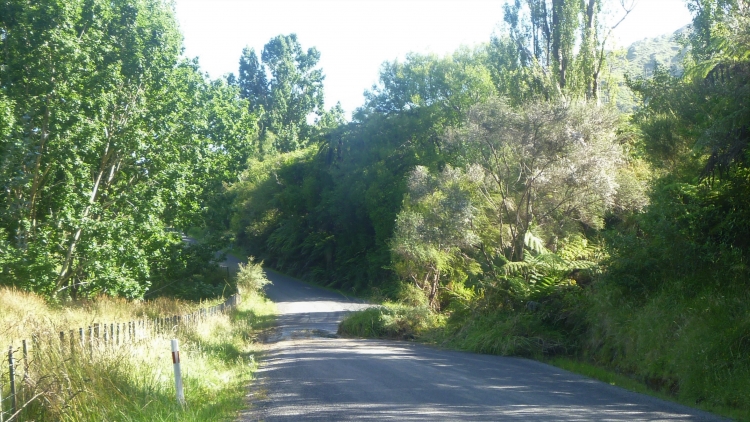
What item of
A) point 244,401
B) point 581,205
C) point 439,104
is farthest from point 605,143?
point 439,104

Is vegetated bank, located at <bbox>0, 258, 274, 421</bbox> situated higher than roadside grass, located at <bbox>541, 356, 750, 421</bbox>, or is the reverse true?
vegetated bank, located at <bbox>0, 258, 274, 421</bbox>

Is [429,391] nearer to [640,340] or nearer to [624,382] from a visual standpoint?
[624,382]

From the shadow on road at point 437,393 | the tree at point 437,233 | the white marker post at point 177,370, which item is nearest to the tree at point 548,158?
the tree at point 437,233

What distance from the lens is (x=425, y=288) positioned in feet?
96.5

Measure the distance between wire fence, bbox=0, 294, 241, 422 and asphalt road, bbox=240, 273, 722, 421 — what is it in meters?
2.49

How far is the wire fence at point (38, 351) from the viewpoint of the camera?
837cm

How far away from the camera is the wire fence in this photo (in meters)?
8.37

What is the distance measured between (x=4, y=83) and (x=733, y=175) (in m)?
25.1

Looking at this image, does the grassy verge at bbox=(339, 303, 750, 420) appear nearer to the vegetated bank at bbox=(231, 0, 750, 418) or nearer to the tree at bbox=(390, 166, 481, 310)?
the vegetated bank at bbox=(231, 0, 750, 418)

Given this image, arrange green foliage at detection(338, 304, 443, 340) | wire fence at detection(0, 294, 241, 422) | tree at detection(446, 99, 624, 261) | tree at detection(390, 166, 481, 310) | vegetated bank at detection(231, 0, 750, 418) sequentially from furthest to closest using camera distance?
green foliage at detection(338, 304, 443, 340) < tree at detection(390, 166, 481, 310) < tree at detection(446, 99, 624, 261) < vegetated bank at detection(231, 0, 750, 418) < wire fence at detection(0, 294, 241, 422)

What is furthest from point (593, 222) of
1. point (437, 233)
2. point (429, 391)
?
point (429, 391)

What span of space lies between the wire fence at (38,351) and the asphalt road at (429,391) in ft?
8.16

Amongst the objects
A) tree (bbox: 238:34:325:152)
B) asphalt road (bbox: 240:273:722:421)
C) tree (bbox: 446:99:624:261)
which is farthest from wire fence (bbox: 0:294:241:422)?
tree (bbox: 238:34:325:152)

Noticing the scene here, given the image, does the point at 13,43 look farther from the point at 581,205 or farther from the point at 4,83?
the point at 581,205
